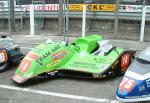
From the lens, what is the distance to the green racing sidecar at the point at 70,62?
22.8ft

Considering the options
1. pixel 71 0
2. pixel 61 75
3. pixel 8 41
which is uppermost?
pixel 71 0

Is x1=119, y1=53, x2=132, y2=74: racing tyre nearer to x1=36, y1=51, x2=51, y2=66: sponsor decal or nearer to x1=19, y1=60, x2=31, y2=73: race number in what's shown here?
x1=36, y1=51, x2=51, y2=66: sponsor decal

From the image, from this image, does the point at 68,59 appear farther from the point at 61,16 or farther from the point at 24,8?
the point at 24,8

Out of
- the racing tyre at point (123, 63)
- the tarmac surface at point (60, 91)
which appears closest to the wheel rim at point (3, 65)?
the tarmac surface at point (60, 91)

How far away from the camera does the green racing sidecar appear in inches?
274

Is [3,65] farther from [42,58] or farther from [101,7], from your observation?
[101,7]

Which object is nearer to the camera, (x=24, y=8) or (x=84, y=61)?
(x=84, y=61)

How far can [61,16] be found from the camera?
1298 cm

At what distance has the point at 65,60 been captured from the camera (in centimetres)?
732

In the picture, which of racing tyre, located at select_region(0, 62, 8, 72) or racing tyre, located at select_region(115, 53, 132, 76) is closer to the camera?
racing tyre, located at select_region(115, 53, 132, 76)

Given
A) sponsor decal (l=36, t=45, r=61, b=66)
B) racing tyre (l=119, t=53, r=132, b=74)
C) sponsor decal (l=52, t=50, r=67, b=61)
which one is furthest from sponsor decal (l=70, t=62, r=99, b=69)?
racing tyre (l=119, t=53, r=132, b=74)

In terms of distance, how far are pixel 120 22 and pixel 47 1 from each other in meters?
3.64

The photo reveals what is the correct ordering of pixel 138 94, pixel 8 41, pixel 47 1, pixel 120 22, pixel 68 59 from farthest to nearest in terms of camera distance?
pixel 47 1, pixel 120 22, pixel 8 41, pixel 68 59, pixel 138 94

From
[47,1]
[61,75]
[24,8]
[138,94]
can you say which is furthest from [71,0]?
[138,94]
